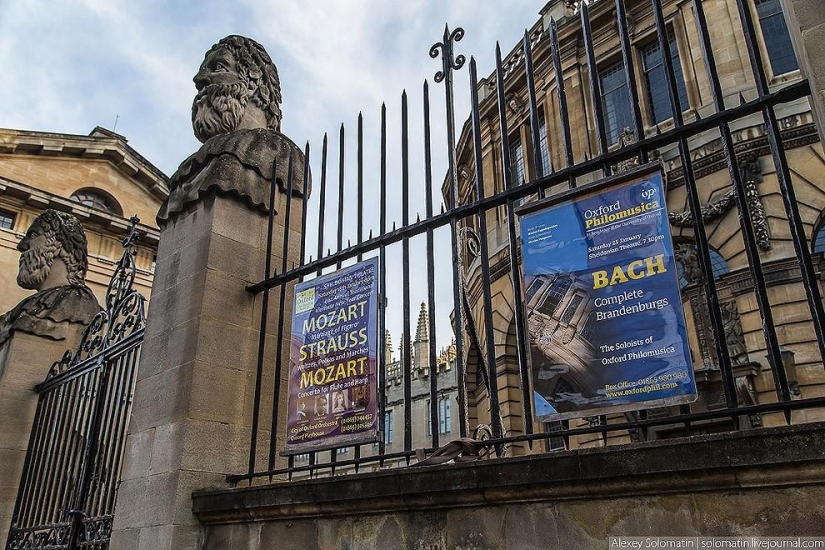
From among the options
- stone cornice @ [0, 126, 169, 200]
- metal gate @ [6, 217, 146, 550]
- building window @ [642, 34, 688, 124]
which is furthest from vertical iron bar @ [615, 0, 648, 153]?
stone cornice @ [0, 126, 169, 200]

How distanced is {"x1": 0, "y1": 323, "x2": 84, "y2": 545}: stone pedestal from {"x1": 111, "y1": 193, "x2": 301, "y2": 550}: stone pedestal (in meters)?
4.17

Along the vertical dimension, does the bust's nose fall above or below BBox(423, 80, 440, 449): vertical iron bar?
above

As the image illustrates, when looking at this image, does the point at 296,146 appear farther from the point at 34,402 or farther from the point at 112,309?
the point at 34,402

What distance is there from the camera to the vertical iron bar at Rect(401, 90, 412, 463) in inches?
165

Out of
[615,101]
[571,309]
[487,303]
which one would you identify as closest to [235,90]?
[487,303]

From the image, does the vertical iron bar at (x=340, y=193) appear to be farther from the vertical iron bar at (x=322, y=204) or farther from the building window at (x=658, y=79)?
the building window at (x=658, y=79)

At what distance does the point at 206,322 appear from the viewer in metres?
5.36

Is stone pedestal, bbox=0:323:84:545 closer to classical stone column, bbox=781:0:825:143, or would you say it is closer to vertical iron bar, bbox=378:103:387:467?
vertical iron bar, bbox=378:103:387:467

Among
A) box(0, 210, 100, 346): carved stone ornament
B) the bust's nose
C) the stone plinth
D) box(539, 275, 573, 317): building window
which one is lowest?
the stone plinth

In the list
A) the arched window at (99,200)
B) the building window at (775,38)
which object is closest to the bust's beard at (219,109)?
the building window at (775,38)

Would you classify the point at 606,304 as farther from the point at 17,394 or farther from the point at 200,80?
the point at 17,394

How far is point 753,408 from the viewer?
2830mm

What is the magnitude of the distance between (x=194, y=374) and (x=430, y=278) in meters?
2.15

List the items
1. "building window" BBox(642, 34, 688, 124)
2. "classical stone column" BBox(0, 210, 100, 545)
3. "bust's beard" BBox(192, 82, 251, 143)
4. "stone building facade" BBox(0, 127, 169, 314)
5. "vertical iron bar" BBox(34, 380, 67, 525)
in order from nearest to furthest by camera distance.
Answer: "bust's beard" BBox(192, 82, 251, 143)
"vertical iron bar" BBox(34, 380, 67, 525)
"classical stone column" BBox(0, 210, 100, 545)
"building window" BBox(642, 34, 688, 124)
"stone building facade" BBox(0, 127, 169, 314)
